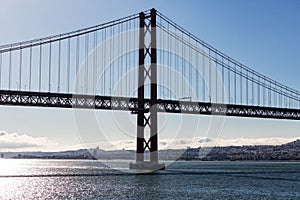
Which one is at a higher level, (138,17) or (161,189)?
(138,17)

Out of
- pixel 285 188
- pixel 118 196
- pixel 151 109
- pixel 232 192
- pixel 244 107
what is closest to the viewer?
pixel 118 196

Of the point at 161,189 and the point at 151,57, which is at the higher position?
the point at 151,57

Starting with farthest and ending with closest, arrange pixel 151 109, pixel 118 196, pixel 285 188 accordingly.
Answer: pixel 151 109 < pixel 285 188 < pixel 118 196

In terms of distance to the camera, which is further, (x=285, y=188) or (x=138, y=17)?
(x=138, y=17)

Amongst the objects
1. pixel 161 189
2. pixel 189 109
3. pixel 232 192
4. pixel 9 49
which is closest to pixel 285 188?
pixel 232 192

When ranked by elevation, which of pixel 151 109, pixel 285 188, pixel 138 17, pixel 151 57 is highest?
pixel 138 17

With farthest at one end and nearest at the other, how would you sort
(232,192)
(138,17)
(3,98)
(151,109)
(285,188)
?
(138,17) → (151,109) → (3,98) → (285,188) → (232,192)

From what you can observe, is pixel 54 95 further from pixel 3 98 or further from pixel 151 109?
pixel 151 109

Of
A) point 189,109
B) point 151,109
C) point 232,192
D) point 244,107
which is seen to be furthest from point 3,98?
point 244,107

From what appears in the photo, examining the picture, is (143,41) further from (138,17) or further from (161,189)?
(161,189)
